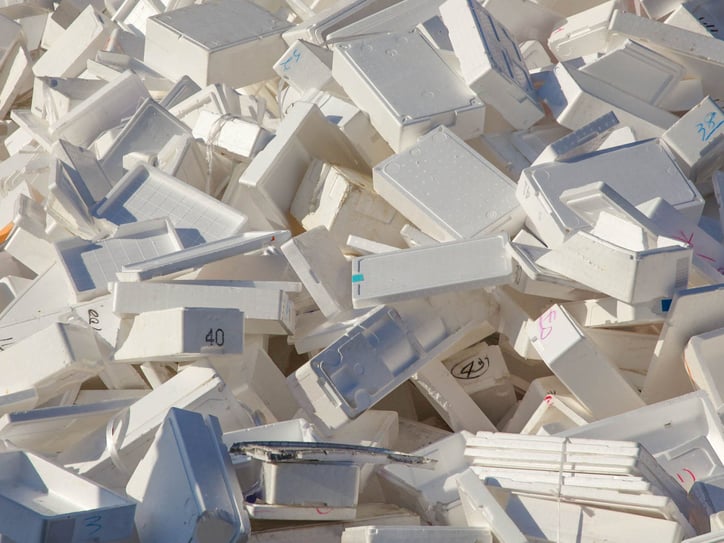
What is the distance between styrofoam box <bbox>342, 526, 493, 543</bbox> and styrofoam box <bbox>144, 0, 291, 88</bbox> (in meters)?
2.36

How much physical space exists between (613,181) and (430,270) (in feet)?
2.27

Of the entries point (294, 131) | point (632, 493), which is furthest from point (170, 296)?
point (632, 493)

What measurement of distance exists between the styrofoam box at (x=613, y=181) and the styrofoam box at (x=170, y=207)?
958 millimetres

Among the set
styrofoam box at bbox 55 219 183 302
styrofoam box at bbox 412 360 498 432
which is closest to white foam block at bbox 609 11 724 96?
styrofoam box at bbox 412 360 498 432

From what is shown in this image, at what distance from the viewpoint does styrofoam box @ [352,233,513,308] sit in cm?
301

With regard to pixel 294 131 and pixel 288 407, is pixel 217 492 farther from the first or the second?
pixel 294 131

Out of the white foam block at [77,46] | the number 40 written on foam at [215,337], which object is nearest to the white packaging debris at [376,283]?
the number 40 written on foam at [215,337]

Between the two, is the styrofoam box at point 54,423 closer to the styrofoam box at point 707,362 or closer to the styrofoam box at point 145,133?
the styrofoam box at point 145,133

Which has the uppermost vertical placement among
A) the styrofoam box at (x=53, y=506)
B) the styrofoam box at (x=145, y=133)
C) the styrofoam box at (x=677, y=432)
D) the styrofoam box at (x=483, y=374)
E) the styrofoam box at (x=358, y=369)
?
the styrofoam box at (x=145, y=133)

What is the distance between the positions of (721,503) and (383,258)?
1190mm

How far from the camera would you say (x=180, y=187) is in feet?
11.8

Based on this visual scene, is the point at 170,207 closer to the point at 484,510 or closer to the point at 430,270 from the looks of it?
the point at 430,270

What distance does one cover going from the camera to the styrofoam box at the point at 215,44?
4.18 metres

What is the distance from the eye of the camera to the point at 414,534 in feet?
7.66
